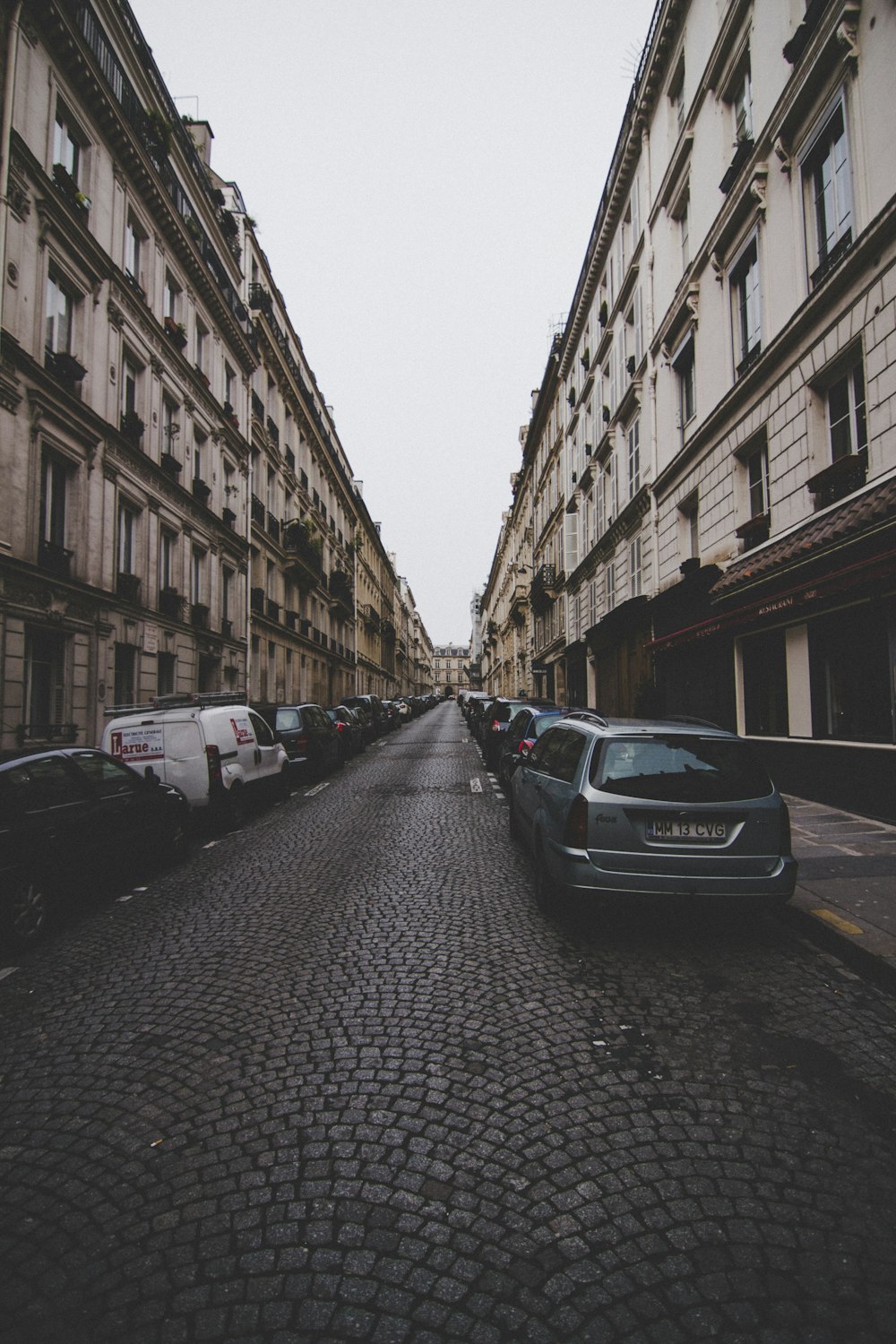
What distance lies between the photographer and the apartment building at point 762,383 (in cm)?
848

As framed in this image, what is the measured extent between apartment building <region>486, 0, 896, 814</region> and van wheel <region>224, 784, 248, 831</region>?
8.00m

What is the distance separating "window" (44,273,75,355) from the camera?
43.5 ft

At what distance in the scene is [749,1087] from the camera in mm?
2947

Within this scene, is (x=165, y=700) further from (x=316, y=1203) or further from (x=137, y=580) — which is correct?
(x=316, y=1203)

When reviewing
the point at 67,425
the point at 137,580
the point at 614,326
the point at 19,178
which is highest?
the point at 614,326

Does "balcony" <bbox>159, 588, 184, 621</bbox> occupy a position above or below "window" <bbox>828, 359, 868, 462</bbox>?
below

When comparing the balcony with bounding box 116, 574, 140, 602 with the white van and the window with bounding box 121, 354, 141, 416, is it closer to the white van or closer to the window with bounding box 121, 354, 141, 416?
the window with bounding box 121, 354, 141, 416

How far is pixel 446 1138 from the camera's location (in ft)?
8.54

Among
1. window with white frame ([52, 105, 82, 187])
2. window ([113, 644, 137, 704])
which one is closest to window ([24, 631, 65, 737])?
window ([113, 644, 137, 704])

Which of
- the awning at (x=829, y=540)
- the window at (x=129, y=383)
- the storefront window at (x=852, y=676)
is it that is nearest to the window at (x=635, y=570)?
the awning at (x=829, y=540)

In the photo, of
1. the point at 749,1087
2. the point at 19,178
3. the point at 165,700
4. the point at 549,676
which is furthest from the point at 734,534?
the point at 549,676

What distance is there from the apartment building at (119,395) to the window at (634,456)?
1261cm

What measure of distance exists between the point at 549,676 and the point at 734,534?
24.2m

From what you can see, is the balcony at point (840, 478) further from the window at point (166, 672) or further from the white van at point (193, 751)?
the window at point (166, 672)
